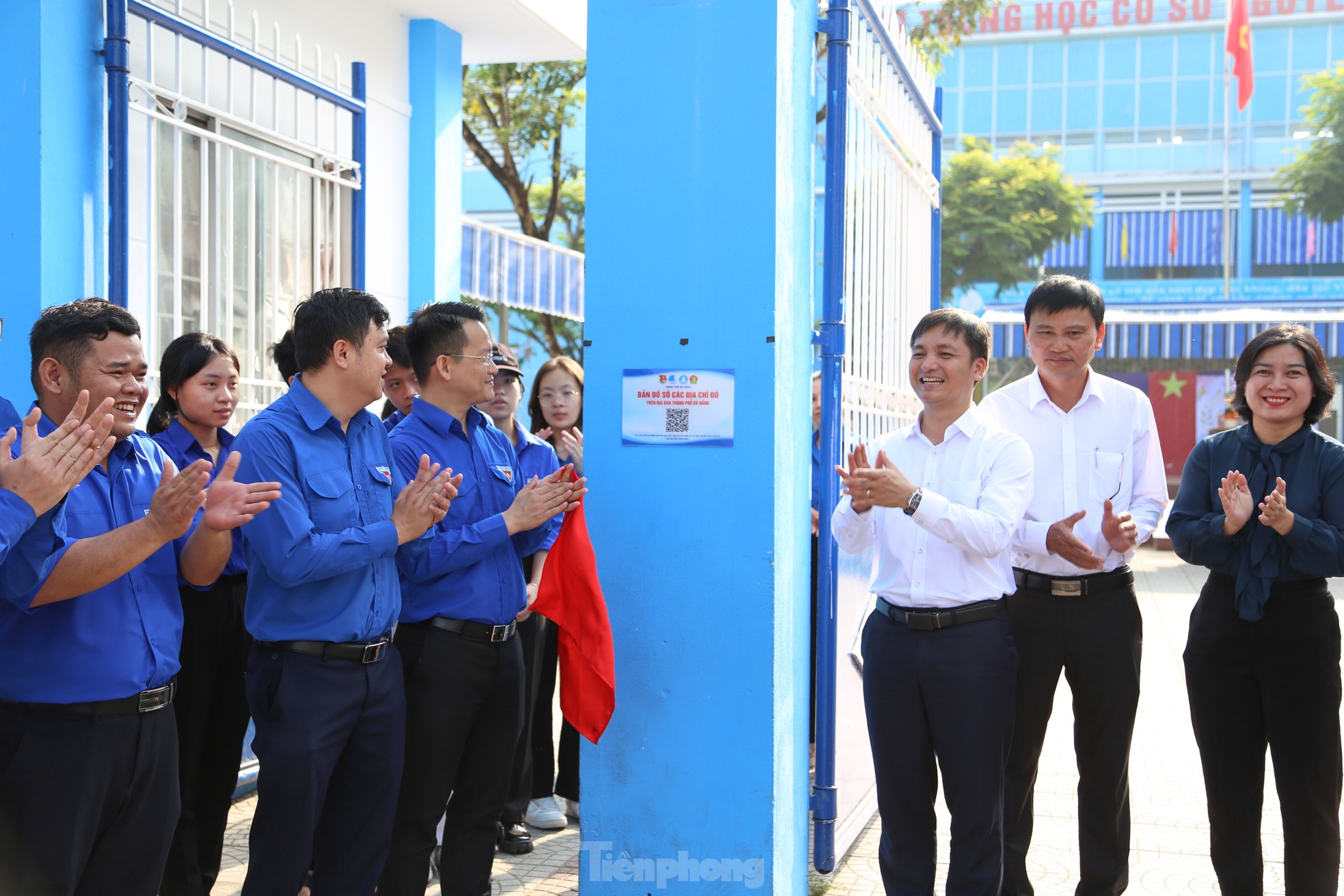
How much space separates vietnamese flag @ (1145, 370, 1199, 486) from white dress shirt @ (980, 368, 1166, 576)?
22.5 m

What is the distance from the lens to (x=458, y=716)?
3.30 meters

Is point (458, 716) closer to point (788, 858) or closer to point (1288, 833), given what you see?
point (788, 858)

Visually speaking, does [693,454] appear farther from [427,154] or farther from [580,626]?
[427,154]

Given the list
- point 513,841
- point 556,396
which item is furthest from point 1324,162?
point 513,841

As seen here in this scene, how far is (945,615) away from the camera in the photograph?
10.9 ft

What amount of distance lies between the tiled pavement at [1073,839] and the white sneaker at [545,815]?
4cm

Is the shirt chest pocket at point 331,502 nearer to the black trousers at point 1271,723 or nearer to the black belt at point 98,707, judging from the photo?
the black belt at point 98,707

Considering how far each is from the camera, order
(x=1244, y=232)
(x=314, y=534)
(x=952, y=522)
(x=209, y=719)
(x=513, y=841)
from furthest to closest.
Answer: (x=1244, y=232) → (x=513, y=841) → (x=209, y=719) → (x=952, y=522) → (x=314, y=534)

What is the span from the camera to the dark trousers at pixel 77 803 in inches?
99.6

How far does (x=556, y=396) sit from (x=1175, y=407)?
22.8 meters

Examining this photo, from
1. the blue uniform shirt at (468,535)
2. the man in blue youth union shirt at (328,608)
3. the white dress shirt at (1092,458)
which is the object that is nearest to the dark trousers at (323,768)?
the man in blue youth union shirt at (328,608)

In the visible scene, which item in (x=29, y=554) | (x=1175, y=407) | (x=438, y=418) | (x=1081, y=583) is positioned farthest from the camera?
(x=1175, y=407)

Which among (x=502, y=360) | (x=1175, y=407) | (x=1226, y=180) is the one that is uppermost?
(x=1226, y=180)

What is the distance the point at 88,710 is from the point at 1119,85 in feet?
121
